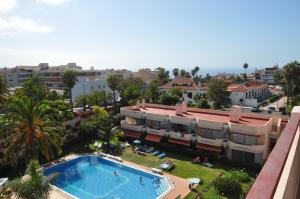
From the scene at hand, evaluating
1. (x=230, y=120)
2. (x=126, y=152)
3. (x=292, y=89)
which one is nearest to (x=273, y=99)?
(x=292, y=89)

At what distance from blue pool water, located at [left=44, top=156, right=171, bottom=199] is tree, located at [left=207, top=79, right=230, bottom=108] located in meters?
39.8

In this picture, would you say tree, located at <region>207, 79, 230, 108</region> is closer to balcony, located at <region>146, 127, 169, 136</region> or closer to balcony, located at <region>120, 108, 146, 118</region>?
balcony, located at <region>120, 108, 146, 118</region>

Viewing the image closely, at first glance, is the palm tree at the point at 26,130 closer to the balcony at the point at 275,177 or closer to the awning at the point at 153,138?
the awning at the point at 153,138

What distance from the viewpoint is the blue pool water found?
3149 cm

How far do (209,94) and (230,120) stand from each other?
3287cm

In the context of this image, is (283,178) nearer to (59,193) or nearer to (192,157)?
(59,193)

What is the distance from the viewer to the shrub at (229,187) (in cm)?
2936

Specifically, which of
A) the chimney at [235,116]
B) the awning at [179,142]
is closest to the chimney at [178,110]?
the awning at [179,142]

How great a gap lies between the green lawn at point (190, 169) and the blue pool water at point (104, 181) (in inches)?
116

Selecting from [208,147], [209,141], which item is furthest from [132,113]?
[208,147]

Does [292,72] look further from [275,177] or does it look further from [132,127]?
[275,177]

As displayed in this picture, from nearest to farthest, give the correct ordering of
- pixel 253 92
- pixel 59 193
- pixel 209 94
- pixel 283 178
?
pixel 283 178 < pixel 59 193 < pixel 209 94 < pixel 253 92

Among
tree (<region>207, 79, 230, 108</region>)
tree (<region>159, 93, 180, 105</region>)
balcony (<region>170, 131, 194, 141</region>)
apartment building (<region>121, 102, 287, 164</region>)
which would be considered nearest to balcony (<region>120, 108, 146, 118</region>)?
apartment building (<region>121, 102, 287, 164</region>)

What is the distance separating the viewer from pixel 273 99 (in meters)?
89.6
